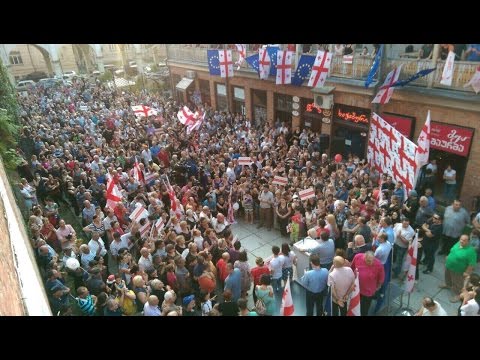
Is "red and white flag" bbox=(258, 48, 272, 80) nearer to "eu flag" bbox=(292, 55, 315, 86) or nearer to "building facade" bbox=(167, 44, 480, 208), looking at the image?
"building facade" bbox=(167, 44, 480, 208)

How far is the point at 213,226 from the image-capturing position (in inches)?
365

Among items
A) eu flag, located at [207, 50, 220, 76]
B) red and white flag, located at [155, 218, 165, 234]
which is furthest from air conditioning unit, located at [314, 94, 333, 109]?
red and white flag, located at [155, 218, 165, 234]

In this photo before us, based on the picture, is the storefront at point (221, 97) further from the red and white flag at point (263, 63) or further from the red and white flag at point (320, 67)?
the red and white flag at point (320, 67)

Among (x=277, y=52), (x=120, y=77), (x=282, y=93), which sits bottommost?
(x=120, y=77)

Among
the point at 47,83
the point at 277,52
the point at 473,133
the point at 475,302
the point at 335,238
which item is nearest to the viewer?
the point at 475,302

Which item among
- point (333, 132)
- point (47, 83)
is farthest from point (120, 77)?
point (333, 132)

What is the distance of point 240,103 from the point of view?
828 inches

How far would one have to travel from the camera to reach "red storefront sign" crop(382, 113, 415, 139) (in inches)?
484

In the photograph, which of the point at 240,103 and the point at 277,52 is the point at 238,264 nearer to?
the point at 277,52

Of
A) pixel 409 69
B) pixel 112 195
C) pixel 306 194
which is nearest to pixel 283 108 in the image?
pixel 409 69

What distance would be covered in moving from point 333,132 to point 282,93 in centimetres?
349

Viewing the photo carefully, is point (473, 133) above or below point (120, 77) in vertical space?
above

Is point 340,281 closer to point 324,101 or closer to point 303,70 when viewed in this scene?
point 324,101

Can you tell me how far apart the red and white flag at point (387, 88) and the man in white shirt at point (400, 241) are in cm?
537
